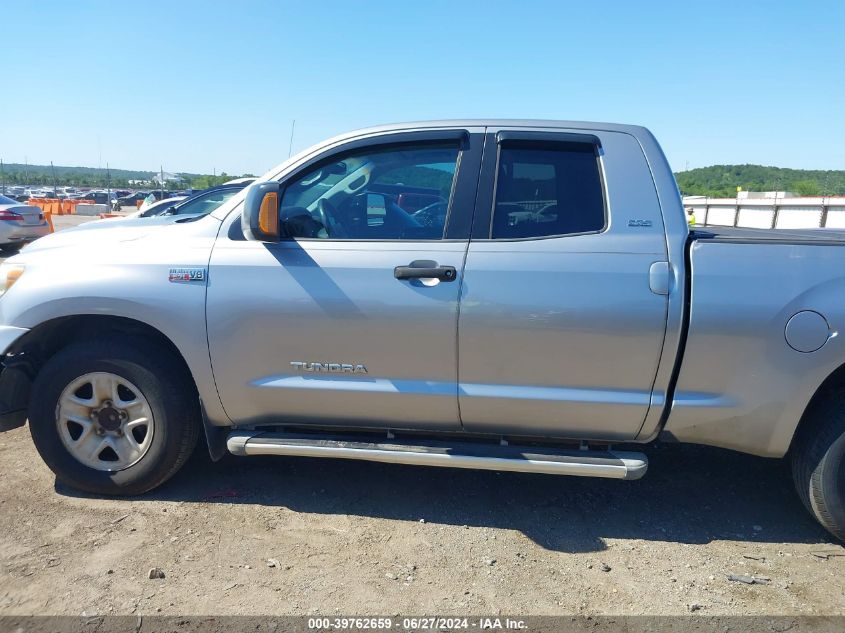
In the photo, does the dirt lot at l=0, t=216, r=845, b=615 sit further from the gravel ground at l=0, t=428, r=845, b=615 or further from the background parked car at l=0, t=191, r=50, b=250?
the background parked car at l=0, t=191, r=50, b=250

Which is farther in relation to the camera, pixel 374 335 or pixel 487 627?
pixel 374 335

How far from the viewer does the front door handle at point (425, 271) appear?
10.2 feet

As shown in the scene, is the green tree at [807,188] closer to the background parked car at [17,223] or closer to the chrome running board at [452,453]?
the background parked car at [17,223]

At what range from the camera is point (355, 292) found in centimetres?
317

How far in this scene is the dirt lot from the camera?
2754 mm

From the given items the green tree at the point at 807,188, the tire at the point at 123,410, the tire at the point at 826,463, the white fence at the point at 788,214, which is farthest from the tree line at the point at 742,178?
the tire at the point at 123,410

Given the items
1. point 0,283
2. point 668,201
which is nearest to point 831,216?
→ point 668,201

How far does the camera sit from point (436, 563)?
302cm

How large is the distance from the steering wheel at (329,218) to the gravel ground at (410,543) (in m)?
1.47

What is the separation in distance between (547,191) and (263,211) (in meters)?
1.43

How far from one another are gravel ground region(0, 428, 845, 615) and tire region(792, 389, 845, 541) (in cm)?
24

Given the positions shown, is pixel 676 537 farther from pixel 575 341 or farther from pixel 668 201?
pixel 668 201

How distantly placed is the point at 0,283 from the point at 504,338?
2.75 meters

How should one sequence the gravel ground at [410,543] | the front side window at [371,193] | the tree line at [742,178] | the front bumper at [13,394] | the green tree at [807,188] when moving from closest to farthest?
the gravel ground at [410,543]
the front side window at [371,193]
the front bumper at [13,394]
the green tree at [807,188]
the tree line at [742,178]
